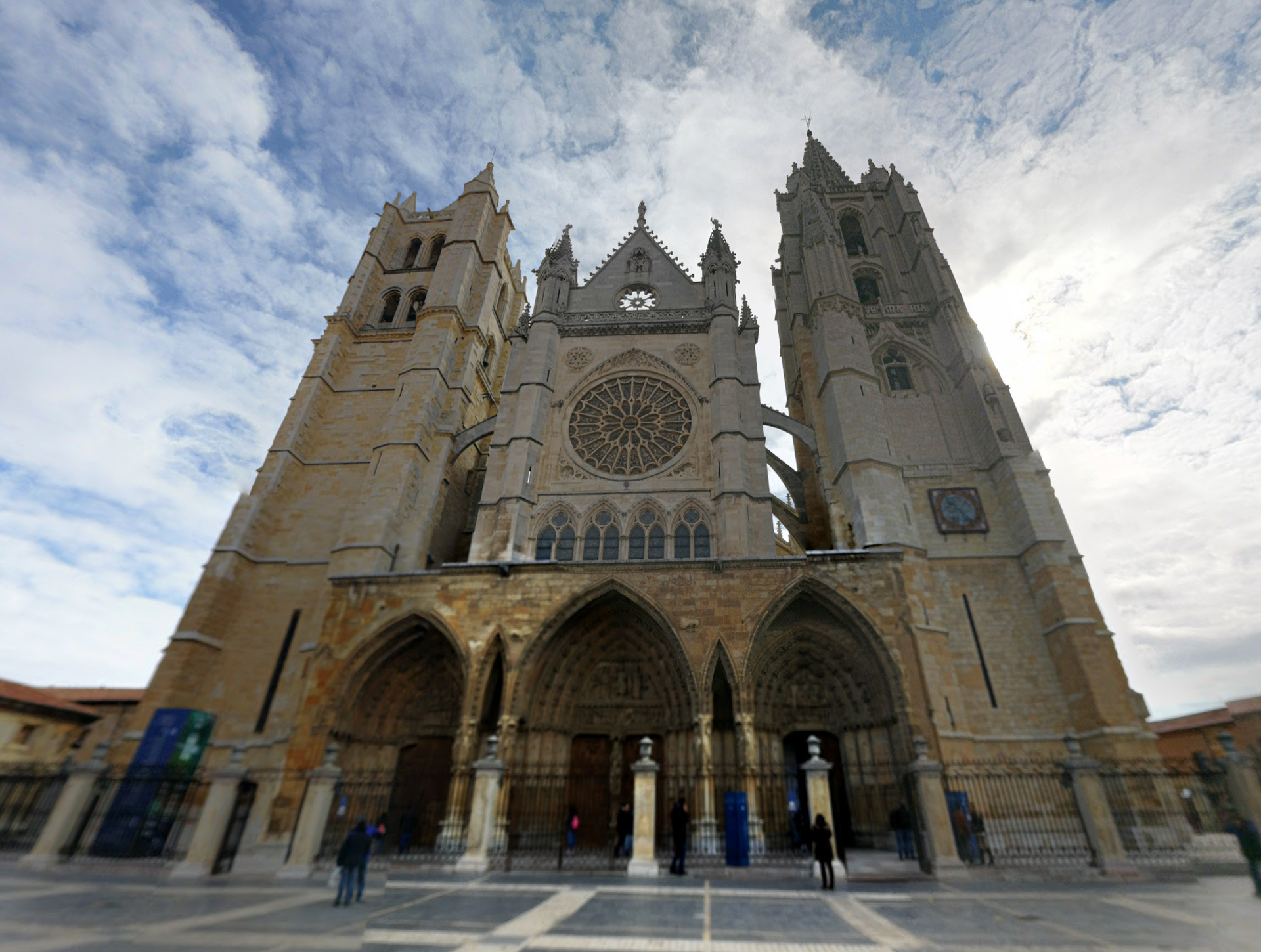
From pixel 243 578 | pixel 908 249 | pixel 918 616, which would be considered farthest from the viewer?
pixel 908 249

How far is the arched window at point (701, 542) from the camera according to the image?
618 inches

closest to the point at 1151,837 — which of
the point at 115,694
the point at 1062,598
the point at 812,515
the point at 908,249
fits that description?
the point at 1062,598

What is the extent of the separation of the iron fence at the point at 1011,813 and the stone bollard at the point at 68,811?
14.7m

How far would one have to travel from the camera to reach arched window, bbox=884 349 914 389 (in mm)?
19797

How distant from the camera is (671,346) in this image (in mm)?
19641

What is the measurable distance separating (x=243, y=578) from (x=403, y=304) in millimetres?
12373

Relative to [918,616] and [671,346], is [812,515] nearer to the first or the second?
[918,616]

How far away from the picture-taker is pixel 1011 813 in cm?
1262

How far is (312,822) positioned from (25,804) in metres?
10.3

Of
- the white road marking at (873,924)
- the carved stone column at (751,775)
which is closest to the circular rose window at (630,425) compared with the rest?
the carved stone column at (751,775)

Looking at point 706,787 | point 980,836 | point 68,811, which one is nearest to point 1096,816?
point 980,836

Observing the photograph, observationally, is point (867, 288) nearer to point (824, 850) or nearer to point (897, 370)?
point (897, 370)

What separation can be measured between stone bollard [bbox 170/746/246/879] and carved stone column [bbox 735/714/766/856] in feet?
27.6

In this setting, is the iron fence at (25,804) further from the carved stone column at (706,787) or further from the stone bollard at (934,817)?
the stone bollard at (934,817)
